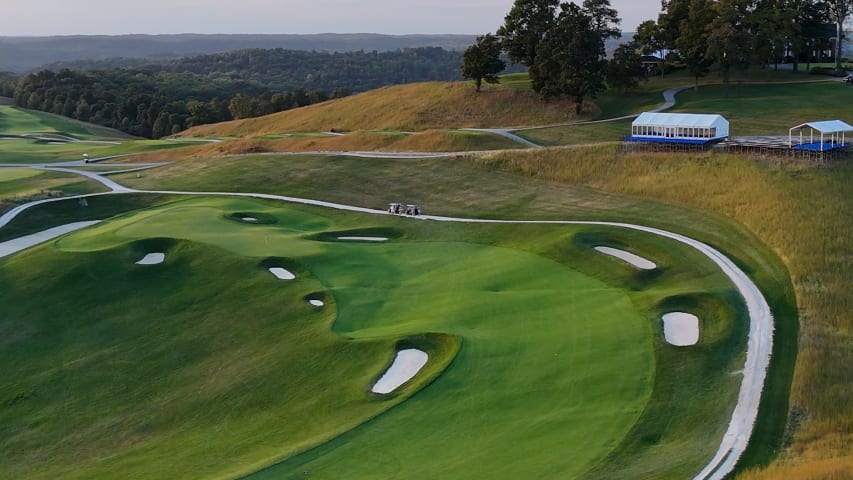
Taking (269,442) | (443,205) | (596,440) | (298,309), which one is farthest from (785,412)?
(443,205)

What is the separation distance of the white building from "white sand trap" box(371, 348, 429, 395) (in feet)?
134

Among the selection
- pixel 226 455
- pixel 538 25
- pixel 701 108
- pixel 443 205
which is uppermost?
pixel 538 25

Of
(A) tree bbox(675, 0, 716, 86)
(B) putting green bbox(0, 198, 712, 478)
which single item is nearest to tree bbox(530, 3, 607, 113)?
(A) tree bbox(675, 0, 716, 86)

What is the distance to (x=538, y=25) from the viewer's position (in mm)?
101375

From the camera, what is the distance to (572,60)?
307ft

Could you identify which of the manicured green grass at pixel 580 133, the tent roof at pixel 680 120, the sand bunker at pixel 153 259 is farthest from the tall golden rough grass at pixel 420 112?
the sand bunker at pixel 153 259

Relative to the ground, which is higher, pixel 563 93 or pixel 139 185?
pixel 563 93

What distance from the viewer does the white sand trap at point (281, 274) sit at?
48.7 metres

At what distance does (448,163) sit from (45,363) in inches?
1779

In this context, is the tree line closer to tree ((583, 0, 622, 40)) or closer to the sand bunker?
tree ((583, 0, 622, 40))

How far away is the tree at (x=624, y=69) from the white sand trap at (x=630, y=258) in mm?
51756

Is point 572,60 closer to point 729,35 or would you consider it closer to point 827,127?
point 729,35

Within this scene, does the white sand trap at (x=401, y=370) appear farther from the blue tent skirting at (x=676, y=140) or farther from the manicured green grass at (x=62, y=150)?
the manicured green grass at (x=62, y=150)

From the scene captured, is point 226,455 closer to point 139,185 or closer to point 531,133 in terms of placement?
point 139,185
